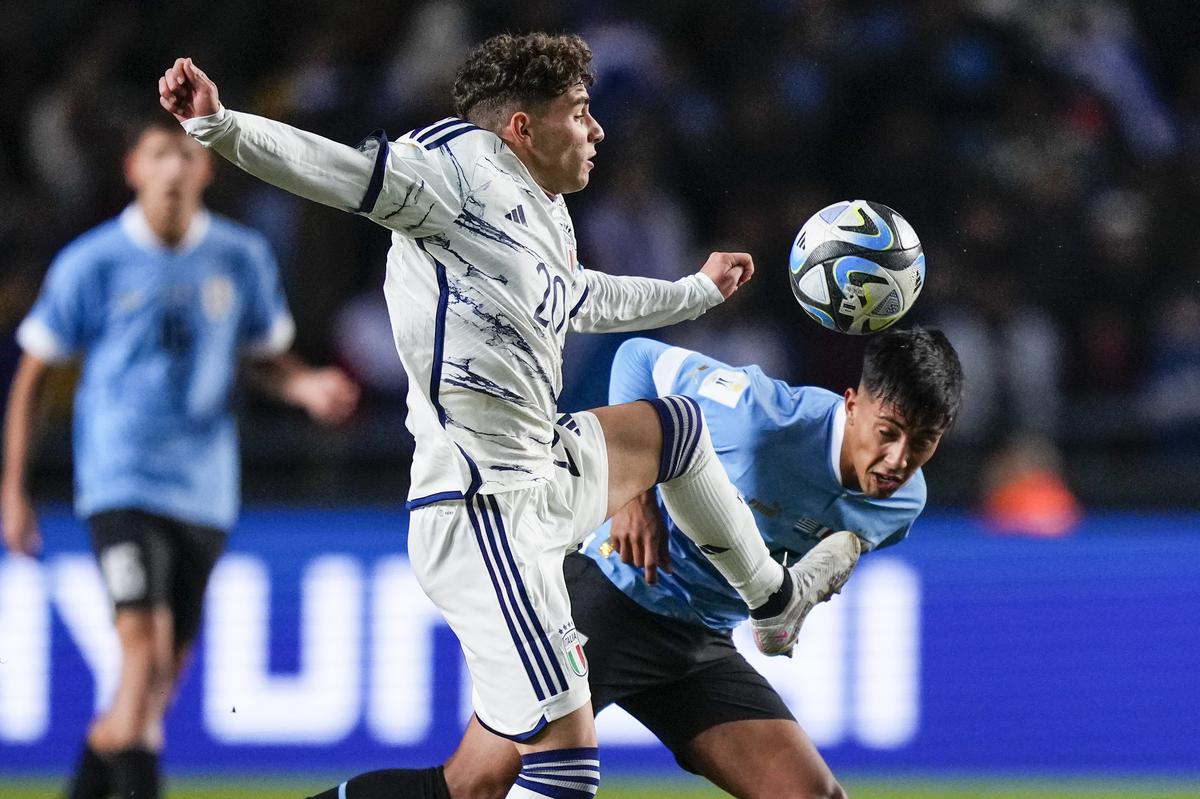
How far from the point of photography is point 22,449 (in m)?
6.07

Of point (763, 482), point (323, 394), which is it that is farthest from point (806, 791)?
point (323, 394)

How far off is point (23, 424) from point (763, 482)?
9.35ft

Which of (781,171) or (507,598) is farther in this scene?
(781,171)

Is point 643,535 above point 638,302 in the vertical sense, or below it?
below

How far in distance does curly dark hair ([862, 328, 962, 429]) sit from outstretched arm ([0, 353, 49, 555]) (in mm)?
3119

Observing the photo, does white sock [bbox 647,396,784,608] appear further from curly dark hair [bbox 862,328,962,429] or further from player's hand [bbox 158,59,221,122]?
player's hand [bbox 158,59,221,122]

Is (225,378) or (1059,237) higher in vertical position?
(1059,237)

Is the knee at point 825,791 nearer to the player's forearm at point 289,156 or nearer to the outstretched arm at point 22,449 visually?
the player's forearm at point 289,156

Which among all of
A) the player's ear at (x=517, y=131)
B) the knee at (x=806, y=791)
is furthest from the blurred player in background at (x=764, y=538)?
the player's ear at (x=517, y=131)

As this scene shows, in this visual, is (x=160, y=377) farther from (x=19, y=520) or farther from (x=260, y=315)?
(x=19, y=520)

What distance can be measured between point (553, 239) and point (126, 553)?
8.50 feet

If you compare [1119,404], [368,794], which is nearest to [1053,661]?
[1119,404]

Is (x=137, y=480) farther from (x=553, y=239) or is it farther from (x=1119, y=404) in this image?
(x=1119, y=404)

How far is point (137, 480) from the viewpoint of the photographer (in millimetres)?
5988
